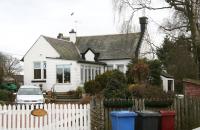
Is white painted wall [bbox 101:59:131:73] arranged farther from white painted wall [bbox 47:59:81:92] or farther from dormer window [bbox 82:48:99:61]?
white painted wall [bbox 47:59:81:92]

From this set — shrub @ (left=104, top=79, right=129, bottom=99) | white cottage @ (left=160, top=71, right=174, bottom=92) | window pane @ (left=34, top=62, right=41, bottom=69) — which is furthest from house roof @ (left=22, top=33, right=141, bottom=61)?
shrub @ (left=104, top=79, right=129, bottom=99)

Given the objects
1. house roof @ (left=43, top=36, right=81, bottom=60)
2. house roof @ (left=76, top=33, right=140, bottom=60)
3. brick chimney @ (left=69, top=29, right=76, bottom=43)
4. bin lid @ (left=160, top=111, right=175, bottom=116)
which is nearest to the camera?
bin lid @ (left=160, top=111, right=175, bottom=116)

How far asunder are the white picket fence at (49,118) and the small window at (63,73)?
94.6ft

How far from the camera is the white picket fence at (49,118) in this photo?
17.2 m

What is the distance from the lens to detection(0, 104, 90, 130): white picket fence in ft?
56.3

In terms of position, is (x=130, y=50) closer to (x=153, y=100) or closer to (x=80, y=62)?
(x=80, y=62)

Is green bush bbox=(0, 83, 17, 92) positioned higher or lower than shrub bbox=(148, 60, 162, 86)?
lower

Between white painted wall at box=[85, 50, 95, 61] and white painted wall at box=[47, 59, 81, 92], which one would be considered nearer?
white painted wall at box=[47, 59, 81, 92]

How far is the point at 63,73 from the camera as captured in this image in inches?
1829

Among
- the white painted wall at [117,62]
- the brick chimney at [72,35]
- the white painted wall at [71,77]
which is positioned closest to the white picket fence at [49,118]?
the white painted wall at [71,77]

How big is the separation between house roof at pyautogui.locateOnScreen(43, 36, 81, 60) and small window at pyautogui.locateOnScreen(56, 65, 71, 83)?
1.42 metres

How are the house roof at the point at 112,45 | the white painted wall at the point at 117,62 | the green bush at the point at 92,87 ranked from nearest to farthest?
the green bush at the point at 92,87, the white painted wall at the point at 117,62, the house roof at the point at 112,45

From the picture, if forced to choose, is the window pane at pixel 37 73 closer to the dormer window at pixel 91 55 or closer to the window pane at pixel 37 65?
the window pane at pixel 37 65

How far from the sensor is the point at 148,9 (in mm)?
33156
